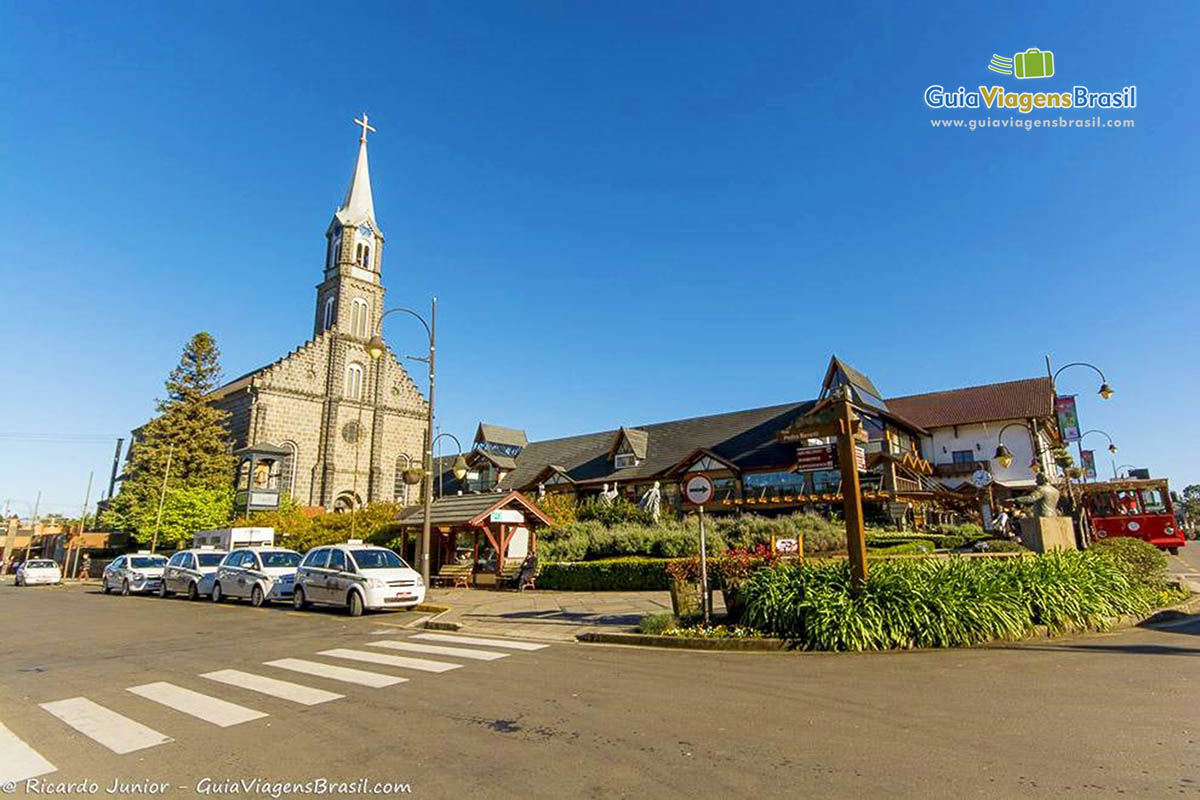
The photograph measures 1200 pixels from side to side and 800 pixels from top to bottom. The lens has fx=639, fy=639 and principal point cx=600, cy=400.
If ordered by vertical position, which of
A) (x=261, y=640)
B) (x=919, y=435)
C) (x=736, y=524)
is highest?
(x=919, y=435)

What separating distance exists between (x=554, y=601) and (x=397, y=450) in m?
43.1

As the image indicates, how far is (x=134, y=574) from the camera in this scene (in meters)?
24.9

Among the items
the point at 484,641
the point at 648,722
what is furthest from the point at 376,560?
the point at 648,722

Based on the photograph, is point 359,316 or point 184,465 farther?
point 359,316

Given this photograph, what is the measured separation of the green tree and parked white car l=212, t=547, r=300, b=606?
26.6m

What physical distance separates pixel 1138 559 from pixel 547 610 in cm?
1265

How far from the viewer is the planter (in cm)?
1150

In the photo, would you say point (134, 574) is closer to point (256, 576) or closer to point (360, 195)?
point (256, 576)

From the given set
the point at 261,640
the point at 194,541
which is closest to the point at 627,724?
the point at 261,640

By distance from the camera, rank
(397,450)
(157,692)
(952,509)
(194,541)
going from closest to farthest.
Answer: (157,692), (194,541), (952,509), (397,450)

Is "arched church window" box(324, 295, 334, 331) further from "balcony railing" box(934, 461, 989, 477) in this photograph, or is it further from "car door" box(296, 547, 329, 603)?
"balcony railing" box(934, 461, 989, 477)

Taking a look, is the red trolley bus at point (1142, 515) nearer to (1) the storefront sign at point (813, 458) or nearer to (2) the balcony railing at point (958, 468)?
(1) the storefront sign at point (813, 458)

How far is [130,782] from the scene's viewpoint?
4.66 metres

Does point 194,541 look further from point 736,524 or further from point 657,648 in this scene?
point 657,648
